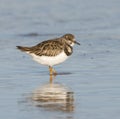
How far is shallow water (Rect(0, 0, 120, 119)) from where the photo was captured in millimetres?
7551

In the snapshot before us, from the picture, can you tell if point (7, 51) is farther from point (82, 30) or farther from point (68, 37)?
point (82, 30)

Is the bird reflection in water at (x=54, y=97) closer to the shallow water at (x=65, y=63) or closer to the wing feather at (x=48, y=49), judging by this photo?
the shallow water at (x=65, y=63)

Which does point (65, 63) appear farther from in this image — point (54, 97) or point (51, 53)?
point (54, 97)

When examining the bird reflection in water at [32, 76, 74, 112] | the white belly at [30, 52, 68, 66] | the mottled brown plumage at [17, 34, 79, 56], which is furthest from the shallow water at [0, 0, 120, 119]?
the mottled brown plumage at [17, 34, 79, 56]

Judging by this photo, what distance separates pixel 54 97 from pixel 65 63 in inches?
97.5

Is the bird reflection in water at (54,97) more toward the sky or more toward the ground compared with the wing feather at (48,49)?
more toward the ground

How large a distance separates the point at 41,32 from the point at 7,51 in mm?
2481

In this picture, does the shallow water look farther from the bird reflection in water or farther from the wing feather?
the wing feather

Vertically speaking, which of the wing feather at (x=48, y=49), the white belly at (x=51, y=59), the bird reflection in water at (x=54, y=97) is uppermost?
the wing feather at (x=48, y=49)

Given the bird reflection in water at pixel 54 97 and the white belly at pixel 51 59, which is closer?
the bird reflection in water at pixel 54 97

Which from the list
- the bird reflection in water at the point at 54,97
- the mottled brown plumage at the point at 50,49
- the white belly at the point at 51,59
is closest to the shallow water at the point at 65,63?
the bird reflection in water at the point at 54,97

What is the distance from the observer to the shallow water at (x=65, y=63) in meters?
7.55

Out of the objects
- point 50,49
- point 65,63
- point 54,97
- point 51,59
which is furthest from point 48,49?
point 54,97

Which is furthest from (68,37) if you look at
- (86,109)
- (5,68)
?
(86,109)
